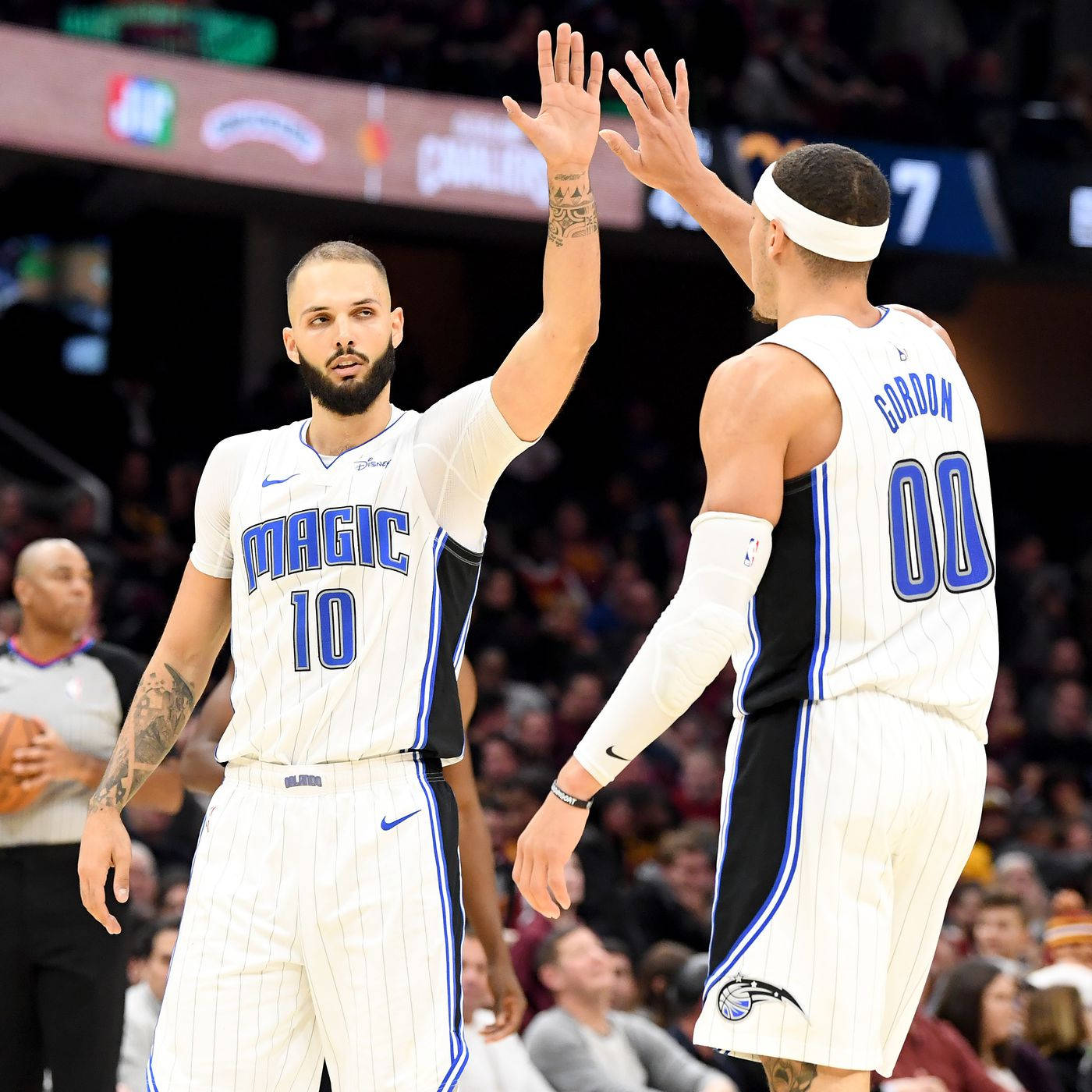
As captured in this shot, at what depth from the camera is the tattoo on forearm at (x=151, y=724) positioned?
4410mm

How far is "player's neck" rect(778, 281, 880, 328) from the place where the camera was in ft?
12.4

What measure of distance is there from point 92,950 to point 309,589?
216 cm

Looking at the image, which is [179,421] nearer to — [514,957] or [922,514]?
[514,957]

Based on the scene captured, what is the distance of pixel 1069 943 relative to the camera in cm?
925

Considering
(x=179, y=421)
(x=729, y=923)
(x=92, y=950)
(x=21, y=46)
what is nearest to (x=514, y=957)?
(x=92, y=950)

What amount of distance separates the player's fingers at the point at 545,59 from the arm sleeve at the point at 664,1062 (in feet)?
15.3

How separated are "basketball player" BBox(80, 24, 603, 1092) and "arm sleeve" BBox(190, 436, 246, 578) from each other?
2 cm

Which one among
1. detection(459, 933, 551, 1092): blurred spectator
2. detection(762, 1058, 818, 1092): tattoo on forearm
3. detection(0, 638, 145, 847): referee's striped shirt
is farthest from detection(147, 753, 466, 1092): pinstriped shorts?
detection(459, 933, 551, 1092): blurred spectator

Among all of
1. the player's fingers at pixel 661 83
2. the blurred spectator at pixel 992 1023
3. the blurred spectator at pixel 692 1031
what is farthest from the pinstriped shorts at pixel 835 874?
the blurred spectator at pixel 992 1023

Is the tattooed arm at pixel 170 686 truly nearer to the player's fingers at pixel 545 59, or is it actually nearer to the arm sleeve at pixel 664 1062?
the player's fingers at pixel 545 59

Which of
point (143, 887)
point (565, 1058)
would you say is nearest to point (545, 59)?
point (565, 1058)

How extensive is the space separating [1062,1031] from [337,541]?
5550 millimetres

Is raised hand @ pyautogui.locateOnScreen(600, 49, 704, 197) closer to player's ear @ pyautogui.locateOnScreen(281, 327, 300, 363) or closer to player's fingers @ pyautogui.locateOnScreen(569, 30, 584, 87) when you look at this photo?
player's fingers @ pyautogui.locateOnScreen(569, 30, 584, 87)

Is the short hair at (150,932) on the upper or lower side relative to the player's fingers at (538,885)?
lower
